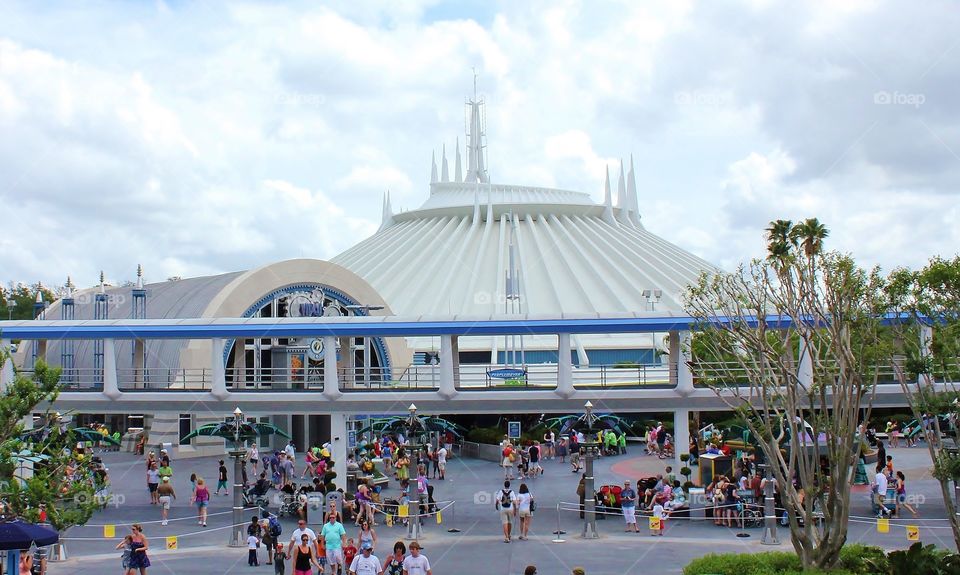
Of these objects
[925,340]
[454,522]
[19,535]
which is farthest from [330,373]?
[925,340]

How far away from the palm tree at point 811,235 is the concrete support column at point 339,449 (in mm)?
13636

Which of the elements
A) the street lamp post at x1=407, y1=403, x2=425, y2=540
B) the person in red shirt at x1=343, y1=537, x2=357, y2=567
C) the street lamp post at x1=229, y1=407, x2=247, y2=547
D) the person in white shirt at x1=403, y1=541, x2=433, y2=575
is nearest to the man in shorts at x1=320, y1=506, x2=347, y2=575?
the person in red shirt at x1=343, y1=537, x2=357, y2=567

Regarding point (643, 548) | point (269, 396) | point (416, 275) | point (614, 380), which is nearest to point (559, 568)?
point (643, 548)

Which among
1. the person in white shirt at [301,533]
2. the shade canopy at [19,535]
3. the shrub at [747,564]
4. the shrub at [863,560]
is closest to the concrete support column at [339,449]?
the person in white shirt at [301,533]

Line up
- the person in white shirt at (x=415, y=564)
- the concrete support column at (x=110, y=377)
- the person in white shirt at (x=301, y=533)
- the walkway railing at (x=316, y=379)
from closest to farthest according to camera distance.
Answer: the person in white shirt at (x=415, y=564), the person in white shirt at (x=301, y=533), the concrete support column at (x=110, y=377), the walkway railing at (x=316, y=379)

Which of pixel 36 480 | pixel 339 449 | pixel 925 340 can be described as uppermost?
pixel 925 340

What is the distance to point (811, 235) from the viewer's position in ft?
58.0

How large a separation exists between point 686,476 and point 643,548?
6.38 metres

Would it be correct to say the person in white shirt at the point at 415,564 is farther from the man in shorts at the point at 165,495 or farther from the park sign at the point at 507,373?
the park sign at the point at 507,373

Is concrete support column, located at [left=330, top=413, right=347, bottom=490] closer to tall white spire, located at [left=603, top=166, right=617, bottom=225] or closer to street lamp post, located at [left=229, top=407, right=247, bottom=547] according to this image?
street lamp post, located at [left=229, top=407, right=247, bottom=547]

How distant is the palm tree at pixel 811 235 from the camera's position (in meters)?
17.5

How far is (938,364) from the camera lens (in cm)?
1939

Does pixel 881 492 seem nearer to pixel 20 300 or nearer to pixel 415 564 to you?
pixel 415 564
